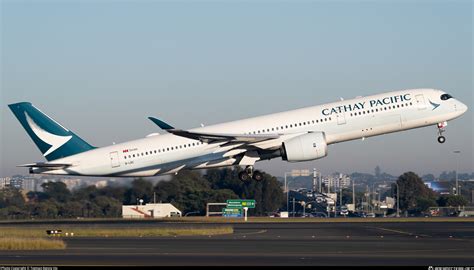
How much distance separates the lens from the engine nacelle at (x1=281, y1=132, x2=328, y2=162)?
5666 cm

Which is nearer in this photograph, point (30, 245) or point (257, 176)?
point (30, 245)

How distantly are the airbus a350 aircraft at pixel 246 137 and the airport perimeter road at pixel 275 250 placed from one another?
22.9 feet

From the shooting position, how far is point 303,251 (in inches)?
1517

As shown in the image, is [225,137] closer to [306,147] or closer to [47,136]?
[306,147]

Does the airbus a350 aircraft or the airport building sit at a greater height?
the airbus a350 aircraft

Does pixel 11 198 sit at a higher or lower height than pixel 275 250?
higher

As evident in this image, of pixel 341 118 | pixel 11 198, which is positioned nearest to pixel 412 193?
pixel 11 198

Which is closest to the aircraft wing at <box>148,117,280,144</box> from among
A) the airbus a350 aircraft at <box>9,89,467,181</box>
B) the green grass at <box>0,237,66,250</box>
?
the airbus a350 aircraft at <box>9,89,467,181</box>

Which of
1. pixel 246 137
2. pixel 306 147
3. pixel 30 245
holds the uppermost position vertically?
pixel 246 137

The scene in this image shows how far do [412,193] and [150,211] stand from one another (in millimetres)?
62815

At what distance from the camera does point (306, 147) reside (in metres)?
56.7

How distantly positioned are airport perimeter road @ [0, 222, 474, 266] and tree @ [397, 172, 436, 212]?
66.8 m

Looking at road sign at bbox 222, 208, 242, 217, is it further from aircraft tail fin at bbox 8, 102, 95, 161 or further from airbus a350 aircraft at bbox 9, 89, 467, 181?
aircraft tail fin at bbox 8, 102, 95, 161

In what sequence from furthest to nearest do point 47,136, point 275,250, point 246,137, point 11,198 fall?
point 11,198 → point 47,136 → point 246,137 → point 275,250
